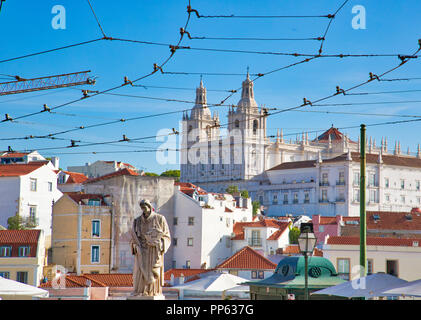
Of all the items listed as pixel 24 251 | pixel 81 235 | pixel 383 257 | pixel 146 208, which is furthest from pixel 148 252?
pixel 81 235

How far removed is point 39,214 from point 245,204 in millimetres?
24222

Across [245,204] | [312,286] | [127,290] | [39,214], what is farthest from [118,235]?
[312,286]

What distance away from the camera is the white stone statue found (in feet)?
35.4

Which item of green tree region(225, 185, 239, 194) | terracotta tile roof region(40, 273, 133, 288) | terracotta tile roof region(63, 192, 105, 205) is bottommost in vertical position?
terracotta tile roof region(40, 273, 133, 288)

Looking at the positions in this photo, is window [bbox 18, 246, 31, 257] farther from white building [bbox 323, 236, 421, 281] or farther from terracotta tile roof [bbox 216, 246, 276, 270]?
white building [bbox 323, 236, 421, 281]

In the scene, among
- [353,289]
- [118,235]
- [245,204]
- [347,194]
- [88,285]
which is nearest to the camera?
[353,289]

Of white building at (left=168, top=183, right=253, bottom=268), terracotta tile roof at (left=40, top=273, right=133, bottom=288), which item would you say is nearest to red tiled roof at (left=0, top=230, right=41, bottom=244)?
terracotta tile roof at (left=40, top=273, right=133, bottom=288)

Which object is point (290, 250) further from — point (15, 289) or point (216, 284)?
point (15, 289)

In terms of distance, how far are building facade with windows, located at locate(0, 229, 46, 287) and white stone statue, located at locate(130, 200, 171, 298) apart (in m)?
27.7

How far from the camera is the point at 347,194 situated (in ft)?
309

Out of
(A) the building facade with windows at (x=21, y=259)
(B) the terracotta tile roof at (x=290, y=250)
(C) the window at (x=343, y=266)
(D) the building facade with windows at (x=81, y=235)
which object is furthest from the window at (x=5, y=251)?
(B) the terracotta tile roof at (x=290, y=250)

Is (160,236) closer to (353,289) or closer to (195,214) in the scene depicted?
(353,289)

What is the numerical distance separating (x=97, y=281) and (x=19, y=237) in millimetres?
4539

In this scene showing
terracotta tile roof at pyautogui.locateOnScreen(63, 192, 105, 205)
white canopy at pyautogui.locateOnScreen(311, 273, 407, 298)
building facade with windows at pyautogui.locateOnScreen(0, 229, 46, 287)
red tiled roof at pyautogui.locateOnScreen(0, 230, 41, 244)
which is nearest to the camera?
white canopy at pyautogui.locateOnScreen(311, 273, 407, 298)
